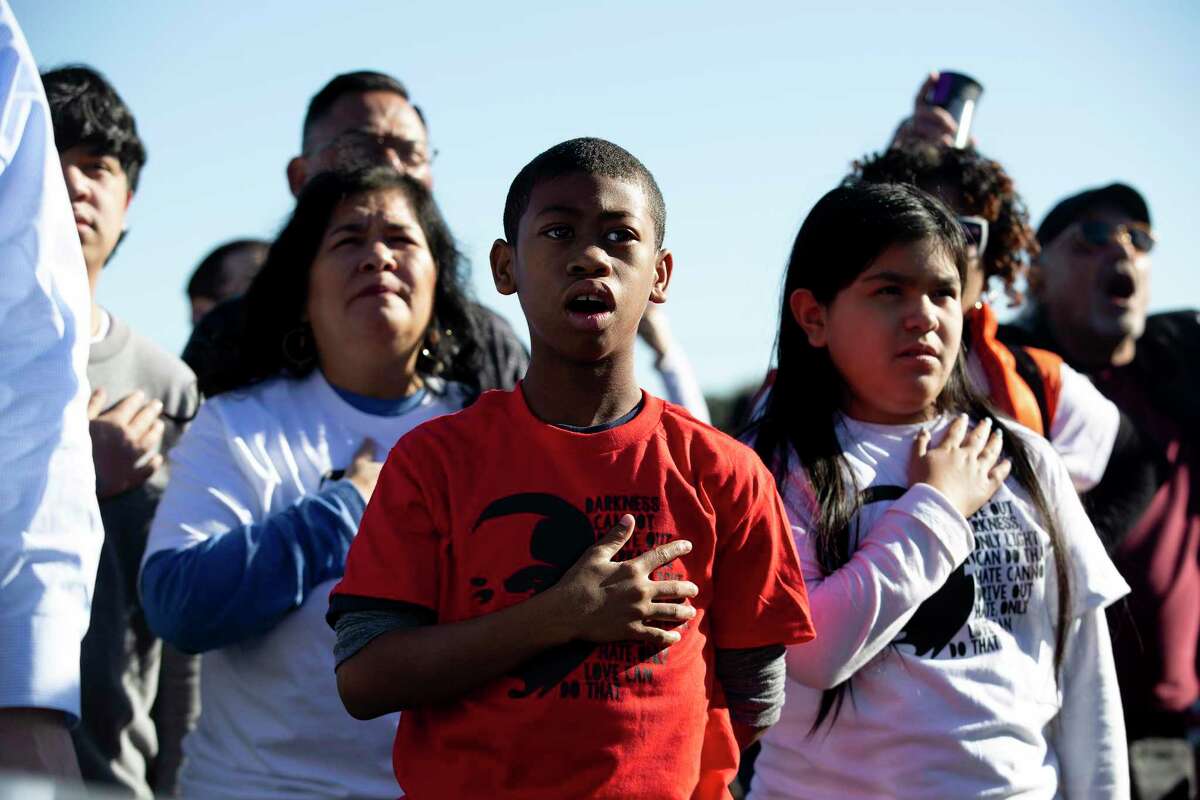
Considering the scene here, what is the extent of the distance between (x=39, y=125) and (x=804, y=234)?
5.90ft

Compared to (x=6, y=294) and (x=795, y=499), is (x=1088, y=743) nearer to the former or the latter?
(x=795, y=499)

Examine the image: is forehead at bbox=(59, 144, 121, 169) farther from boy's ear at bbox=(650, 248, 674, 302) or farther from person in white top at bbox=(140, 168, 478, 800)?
boy's ear at bbox=(650, 248, 674, 302)

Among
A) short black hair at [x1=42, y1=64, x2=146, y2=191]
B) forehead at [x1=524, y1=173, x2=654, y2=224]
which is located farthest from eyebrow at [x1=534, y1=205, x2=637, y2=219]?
short black hair at [x1=42, y1=64, x2=146, y2=191]

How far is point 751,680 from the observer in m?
2.11

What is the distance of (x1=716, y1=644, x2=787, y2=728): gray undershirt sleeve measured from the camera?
82.8 inches

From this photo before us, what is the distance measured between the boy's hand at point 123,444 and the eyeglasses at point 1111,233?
12.4 feet

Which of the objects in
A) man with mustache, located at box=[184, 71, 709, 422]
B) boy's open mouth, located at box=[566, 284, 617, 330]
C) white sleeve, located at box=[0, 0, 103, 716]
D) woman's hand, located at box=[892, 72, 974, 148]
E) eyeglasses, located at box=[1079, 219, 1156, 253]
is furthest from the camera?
eyeglasses, located at box=[1079, 219, 1156, 253]

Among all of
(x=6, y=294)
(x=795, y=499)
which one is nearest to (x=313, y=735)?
(x=795, y=499)

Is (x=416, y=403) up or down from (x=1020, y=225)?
down

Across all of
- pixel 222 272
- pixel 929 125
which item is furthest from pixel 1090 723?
pixel 222 272

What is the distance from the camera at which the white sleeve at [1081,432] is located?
10.8ft

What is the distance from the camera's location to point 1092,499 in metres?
4.00

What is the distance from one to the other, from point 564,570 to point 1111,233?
3.98 m

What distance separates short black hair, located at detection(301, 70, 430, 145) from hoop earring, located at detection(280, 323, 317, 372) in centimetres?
174
